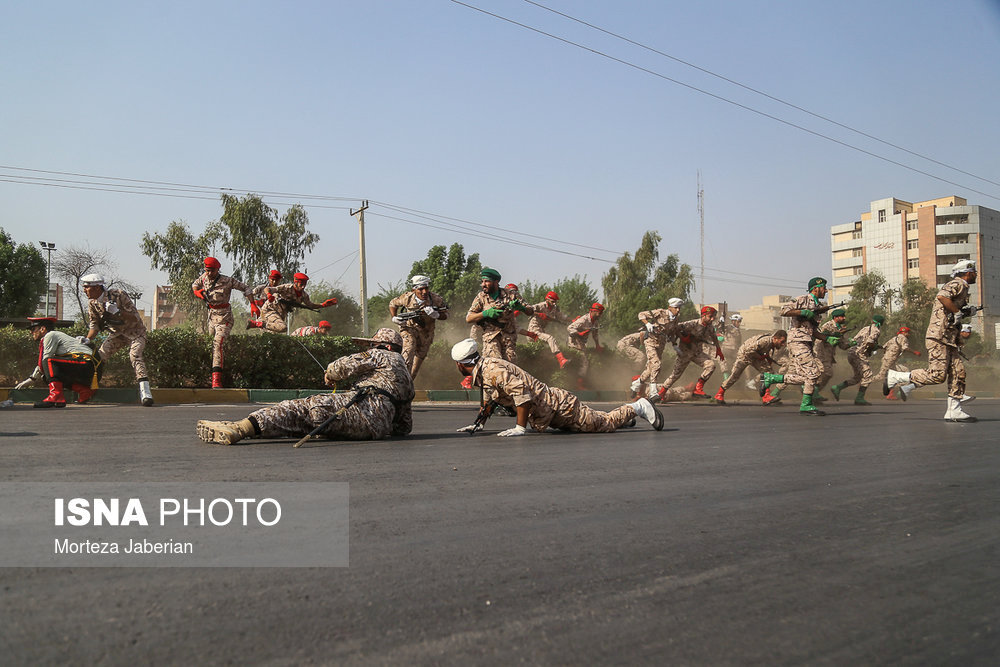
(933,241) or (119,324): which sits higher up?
(933,241)

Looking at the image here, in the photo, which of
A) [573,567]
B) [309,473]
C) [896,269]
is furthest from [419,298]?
[896,269]

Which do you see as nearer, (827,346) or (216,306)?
(216,306)

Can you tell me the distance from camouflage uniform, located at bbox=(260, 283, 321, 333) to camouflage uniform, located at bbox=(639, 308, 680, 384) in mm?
7102

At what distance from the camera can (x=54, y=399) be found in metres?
10.2

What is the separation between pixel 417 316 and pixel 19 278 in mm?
40884

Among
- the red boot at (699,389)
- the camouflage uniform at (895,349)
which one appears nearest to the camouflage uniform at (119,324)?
the red boot at (699,389)

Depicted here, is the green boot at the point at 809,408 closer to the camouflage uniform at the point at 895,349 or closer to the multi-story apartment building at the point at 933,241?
the camouflage uniform at the point at 895,349

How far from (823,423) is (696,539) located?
8205 millimetres

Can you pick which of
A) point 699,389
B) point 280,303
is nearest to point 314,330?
point 280,303

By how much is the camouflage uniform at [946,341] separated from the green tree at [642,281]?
45989mm

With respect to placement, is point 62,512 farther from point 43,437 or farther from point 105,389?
point 105,389

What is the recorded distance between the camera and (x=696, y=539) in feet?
11.4

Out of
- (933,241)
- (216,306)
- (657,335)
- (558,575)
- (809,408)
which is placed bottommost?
(809,408)

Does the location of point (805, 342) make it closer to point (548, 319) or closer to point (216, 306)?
point (548, 319)
